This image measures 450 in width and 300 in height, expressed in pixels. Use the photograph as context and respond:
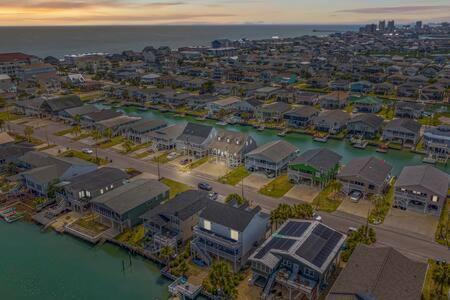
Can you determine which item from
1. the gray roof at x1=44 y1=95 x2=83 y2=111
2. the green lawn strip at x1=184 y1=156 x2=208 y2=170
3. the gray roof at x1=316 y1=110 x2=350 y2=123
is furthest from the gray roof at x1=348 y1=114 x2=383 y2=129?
the gray roof at x1=44 y1=95 x2=83 y2=111

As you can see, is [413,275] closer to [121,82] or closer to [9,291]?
[9,291]

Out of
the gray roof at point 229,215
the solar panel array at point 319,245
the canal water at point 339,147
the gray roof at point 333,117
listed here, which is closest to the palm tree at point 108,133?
the canal water at point 339,147

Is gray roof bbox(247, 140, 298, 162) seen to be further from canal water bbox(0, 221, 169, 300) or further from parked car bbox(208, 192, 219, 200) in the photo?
canal water bbox(0, 221, 169, 300)

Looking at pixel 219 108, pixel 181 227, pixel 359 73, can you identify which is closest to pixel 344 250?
pixel 181 227

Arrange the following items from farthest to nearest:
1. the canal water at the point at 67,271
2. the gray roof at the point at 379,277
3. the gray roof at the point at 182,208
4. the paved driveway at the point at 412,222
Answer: the paved driveway at the point at 412,222, the gray roof at the point at 182,208, the canal water at the point at 67,271, the gray roof at the point at 379,277

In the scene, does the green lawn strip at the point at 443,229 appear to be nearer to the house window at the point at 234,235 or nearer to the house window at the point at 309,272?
the house window at the point at 309,272
